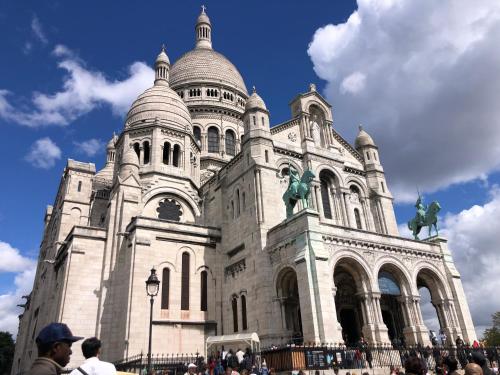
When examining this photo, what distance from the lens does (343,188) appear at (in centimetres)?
3319

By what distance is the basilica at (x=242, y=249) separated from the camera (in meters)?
24.5

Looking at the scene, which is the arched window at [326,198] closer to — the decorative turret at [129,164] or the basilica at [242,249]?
the basilica at [242,249]

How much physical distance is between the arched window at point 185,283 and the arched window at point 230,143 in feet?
65.4

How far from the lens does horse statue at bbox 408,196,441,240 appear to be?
97.6ft

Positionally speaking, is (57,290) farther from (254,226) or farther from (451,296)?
(451,296)

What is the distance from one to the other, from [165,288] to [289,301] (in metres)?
8.83

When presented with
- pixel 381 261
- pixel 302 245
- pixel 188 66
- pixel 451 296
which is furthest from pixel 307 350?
pixel 188 66

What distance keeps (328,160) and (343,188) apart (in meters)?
2.56

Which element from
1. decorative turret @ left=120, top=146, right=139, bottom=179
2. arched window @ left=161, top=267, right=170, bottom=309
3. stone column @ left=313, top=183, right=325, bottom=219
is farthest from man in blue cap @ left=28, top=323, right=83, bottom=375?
decorative turret @ left=120, top=146, right=139, bottom=179

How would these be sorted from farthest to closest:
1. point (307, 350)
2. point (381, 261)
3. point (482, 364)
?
point (381, 261)
point (307, 350)
point (482, 364)

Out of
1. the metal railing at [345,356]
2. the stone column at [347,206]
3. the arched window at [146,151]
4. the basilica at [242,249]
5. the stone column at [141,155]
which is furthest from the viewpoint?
the arched window at [146,151]

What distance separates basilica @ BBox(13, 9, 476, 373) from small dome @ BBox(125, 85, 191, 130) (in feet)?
0.48

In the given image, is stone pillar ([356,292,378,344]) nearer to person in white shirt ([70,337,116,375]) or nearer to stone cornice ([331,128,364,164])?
stone cornice ([331,128,364,164])

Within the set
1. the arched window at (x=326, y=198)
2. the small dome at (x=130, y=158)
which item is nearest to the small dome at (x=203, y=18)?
the small dome at (x=130, y=158)
